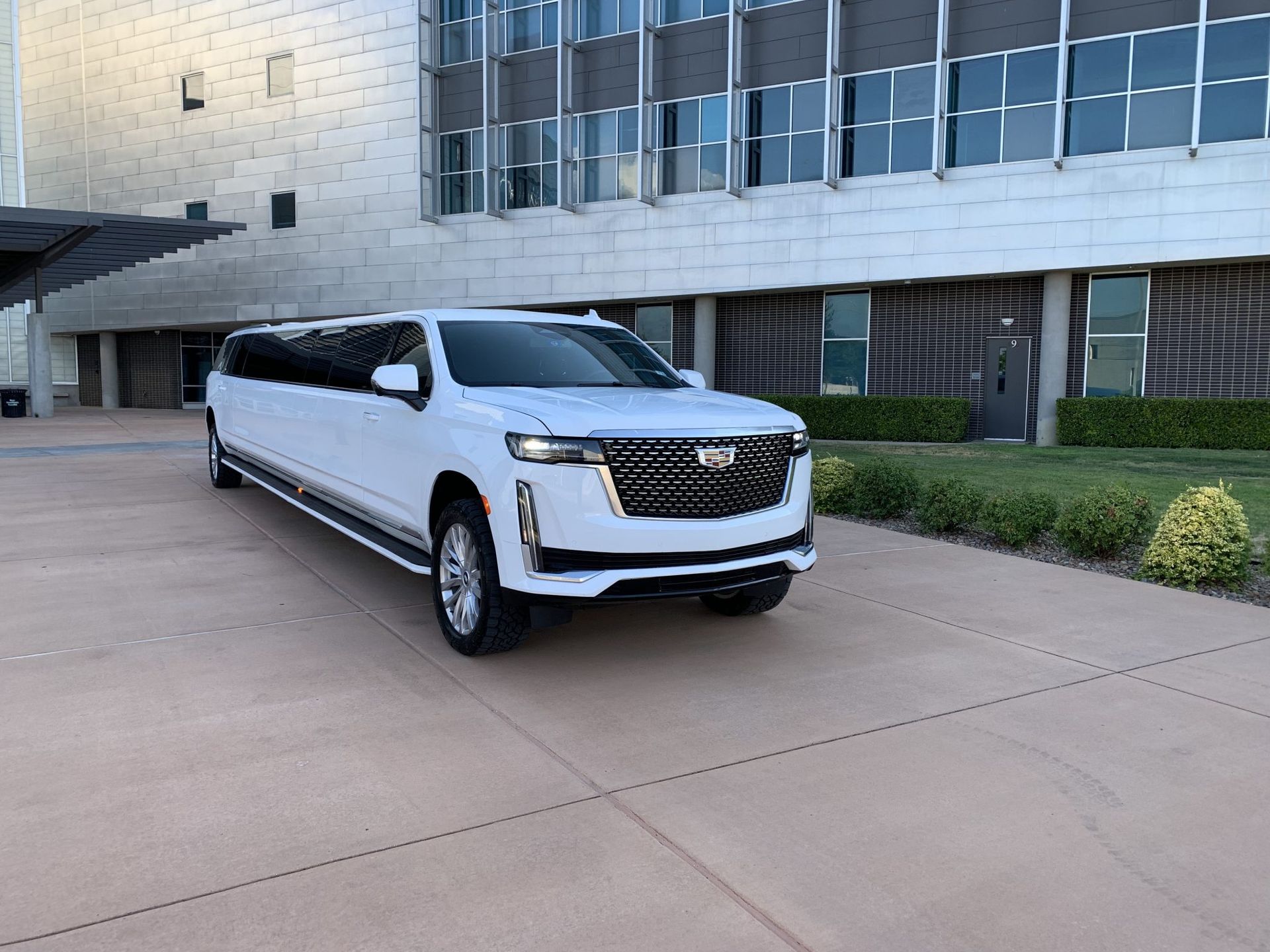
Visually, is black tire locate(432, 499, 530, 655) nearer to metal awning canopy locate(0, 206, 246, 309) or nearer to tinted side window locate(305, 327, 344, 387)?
tinted side window locate(305, 327, 344, 387)

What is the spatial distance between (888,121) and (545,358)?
1875cm

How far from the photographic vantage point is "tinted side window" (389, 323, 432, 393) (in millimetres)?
6152

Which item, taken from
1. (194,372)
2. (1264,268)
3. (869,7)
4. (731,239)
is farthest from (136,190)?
(1264,268)

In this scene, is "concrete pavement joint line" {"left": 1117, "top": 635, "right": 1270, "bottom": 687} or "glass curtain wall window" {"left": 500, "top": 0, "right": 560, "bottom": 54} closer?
"concrete pavement joint line" {"left": 1117, "top": 635, "right": 1270, "bottom": 687}

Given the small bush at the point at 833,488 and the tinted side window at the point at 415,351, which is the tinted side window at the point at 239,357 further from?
the small bush at the point at 833,488

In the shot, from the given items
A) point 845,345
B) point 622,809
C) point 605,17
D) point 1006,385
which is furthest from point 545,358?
point 605,17

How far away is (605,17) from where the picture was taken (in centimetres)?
2630

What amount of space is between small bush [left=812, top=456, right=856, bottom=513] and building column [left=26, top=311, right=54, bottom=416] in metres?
25.6

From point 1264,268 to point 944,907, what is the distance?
70.0ft

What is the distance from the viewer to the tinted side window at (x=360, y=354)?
6.91m

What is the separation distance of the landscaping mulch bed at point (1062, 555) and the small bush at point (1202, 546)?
0.35 ft

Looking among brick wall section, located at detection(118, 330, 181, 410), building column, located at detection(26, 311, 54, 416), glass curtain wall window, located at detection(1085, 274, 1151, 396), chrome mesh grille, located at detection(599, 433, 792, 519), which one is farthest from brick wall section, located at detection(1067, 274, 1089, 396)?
brick wall section, located at detection(118, 330, 181, 410)

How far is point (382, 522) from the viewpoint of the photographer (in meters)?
6.67

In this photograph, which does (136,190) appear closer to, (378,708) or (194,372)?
(194,372)
